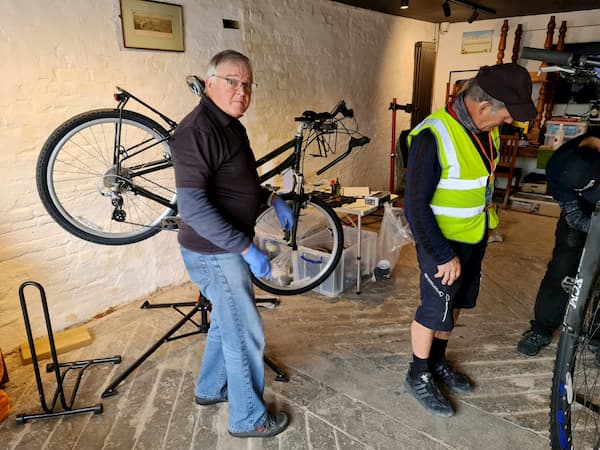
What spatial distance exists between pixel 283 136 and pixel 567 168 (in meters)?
2.39

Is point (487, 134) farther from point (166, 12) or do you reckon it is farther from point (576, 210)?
point (166, 12)

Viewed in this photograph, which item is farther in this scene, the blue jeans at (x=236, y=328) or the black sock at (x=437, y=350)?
the black sock at (x=437, y=350)

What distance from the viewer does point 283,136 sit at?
3879 mm

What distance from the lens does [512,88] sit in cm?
149

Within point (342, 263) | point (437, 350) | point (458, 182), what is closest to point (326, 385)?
point (437, 350)

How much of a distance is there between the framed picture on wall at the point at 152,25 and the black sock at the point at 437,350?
2.44 m

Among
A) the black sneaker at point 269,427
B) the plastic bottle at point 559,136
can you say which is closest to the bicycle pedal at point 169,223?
the black sneaker at point 269,427

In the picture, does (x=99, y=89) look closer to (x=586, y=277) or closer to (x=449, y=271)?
(x=449, y=271)

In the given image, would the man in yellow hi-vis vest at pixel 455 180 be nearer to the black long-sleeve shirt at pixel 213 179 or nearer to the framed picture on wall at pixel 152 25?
the black long-sleeve shirt at pixel 213 179

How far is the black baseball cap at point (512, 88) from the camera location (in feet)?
4.86

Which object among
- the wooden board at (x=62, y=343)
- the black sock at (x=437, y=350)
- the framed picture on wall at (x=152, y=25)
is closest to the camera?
the black sock at (x=437, y=350)

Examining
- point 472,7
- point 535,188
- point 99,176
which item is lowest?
point 535,188

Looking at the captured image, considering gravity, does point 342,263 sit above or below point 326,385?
above

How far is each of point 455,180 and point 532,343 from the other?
139cm
